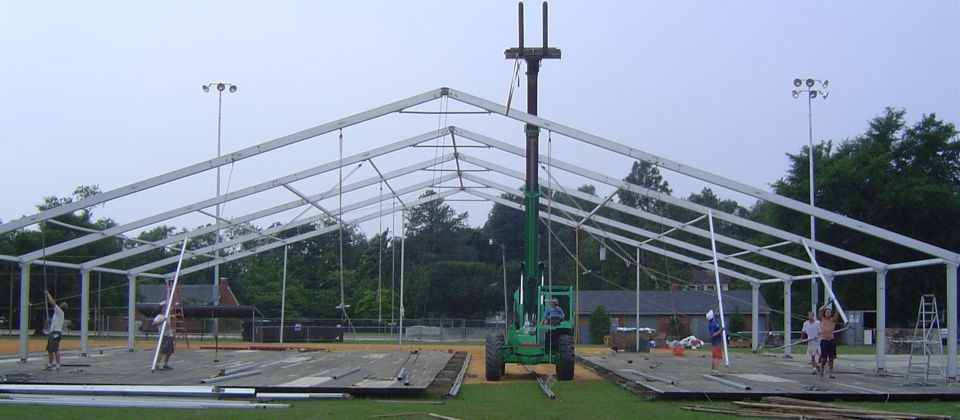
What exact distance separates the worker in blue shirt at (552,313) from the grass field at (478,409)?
3.27 metres

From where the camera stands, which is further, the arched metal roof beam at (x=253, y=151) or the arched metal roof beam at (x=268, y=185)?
the arched metal roof beam at (x=268, y=185)

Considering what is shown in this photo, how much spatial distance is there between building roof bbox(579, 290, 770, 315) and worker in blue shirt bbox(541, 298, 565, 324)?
37313 millimetres

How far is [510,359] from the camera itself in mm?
19156

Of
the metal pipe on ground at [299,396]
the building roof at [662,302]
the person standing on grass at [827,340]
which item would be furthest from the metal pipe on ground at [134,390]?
the building roof at [662,302]

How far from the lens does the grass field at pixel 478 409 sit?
39.1 feet

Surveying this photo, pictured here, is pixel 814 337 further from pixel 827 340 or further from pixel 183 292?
pixel 183 292

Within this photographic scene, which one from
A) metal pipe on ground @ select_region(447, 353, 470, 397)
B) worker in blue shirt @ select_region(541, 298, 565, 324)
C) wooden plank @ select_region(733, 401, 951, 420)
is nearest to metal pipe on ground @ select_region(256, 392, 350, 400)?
metal pipe on ground @ select_region(447, 353, 470, 397)

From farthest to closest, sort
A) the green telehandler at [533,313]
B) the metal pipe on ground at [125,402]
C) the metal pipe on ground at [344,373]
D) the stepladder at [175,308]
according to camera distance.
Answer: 1. the stepladder at [175,308]
2. the green telehandler at [533,313]
3. the metal pipe on ground at [344,373]
4. the metal pipe on ground at [125,402]

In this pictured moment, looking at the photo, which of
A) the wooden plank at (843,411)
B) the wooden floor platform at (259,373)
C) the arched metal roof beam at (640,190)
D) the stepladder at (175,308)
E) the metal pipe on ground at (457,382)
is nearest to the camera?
the wooden plank at (843,411)

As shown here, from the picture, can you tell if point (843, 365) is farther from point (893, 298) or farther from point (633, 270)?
point (633, 270)

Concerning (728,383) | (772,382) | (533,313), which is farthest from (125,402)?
(772,382)

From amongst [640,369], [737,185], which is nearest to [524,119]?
[737,185]

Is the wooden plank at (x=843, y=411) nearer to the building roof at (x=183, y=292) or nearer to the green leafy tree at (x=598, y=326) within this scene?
the green leafy tree at (x=598, y=326)

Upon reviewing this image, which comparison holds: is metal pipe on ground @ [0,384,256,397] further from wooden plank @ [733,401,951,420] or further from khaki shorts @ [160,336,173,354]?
wooden plank @ [733,401,951,420]
